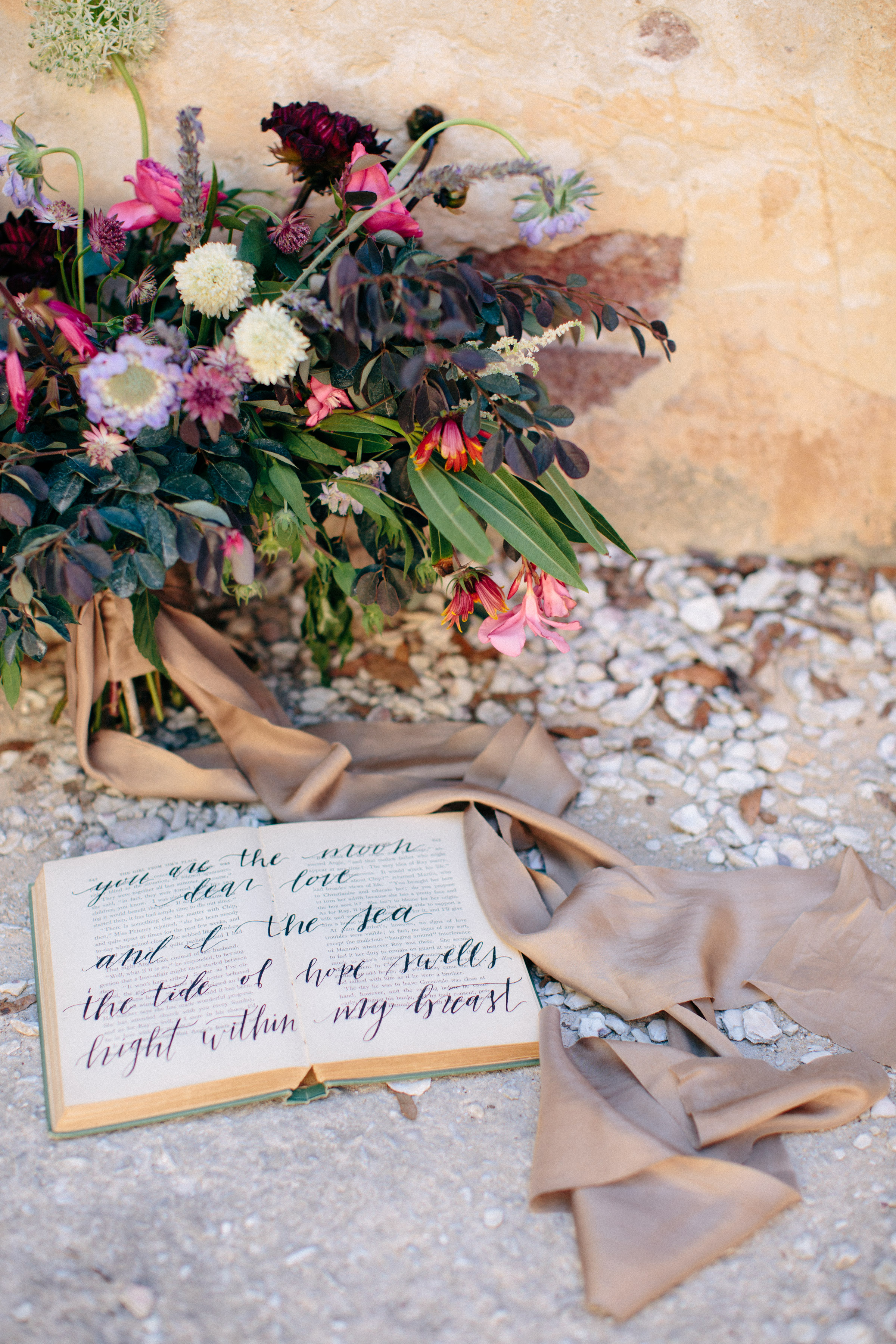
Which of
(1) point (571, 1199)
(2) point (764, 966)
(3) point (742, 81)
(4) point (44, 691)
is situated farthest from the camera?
(4) point (44, 691)

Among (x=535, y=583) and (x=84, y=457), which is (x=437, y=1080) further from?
(x=84, y=457)

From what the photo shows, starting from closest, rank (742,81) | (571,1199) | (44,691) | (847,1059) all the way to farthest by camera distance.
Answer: (571,1199) → (847,1059) → (742,81) → (44,691)

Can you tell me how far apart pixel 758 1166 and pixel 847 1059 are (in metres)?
0.18

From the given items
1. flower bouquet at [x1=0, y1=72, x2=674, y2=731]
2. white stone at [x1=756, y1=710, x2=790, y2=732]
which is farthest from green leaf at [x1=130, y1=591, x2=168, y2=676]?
white stone at [x1=756, y1=710, x2=790, y2=732]

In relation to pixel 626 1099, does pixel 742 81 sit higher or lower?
higher

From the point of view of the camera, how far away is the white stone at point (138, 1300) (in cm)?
80

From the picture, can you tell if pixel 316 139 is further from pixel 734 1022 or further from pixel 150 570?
pixel 734 1022

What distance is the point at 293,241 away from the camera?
3.63 ft

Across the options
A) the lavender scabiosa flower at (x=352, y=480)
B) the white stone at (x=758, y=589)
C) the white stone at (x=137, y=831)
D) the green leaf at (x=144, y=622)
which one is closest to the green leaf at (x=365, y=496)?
the lavender scabiosa flower at (x=352, y=480)

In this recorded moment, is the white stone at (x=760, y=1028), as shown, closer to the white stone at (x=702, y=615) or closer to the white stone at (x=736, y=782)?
the white stone at (x=736, y=782)

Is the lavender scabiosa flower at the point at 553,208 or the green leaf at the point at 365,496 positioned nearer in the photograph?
the lavender scabiosa flower at the point at 553,208

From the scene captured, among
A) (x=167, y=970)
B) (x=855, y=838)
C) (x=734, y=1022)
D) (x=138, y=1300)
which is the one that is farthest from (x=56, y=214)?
(x=855, y=838)

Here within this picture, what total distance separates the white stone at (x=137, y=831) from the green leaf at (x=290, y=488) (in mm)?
542

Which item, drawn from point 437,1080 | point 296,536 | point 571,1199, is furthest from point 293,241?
point 571,1199
